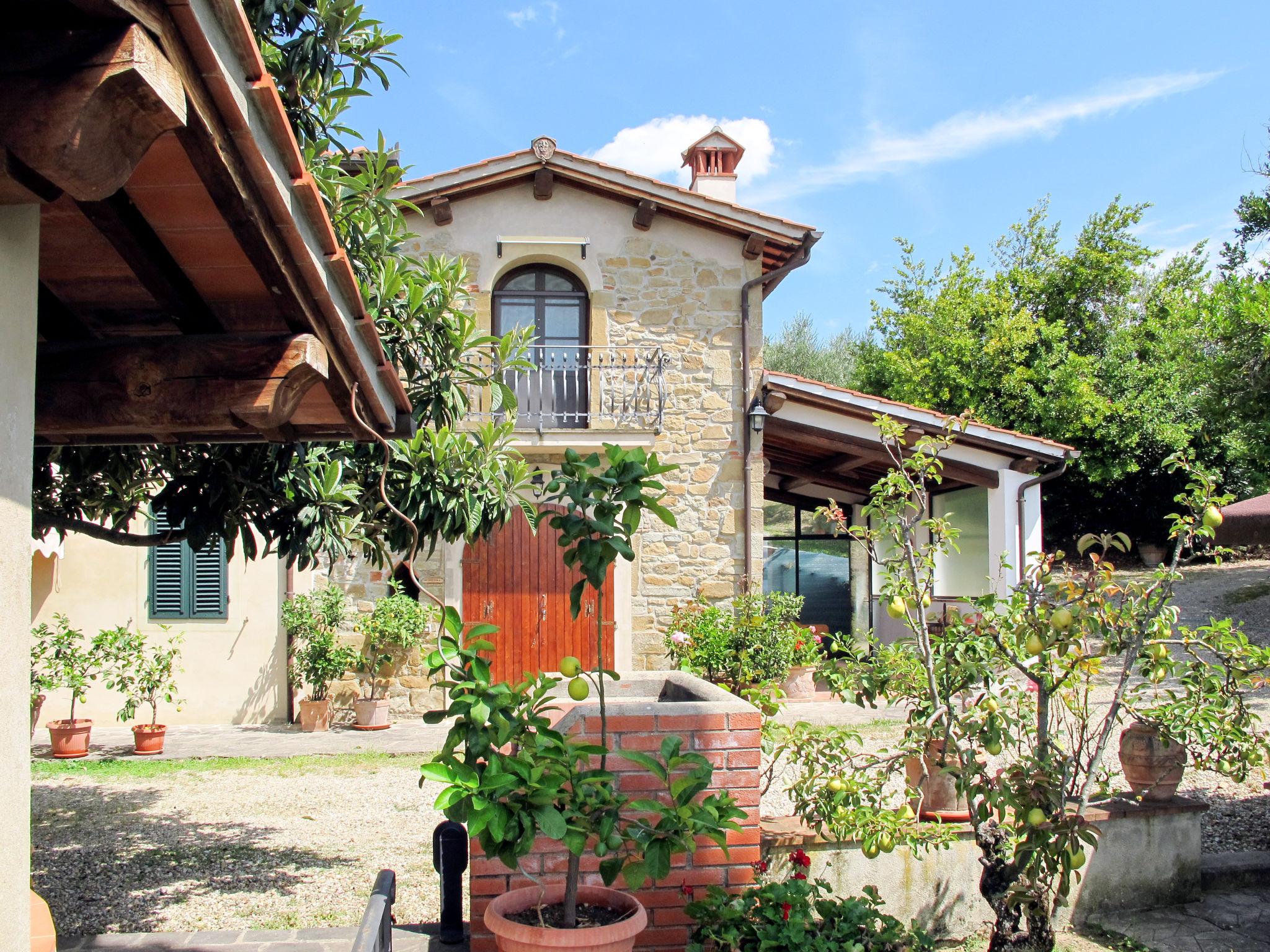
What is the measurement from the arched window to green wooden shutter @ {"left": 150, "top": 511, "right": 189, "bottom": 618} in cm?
409

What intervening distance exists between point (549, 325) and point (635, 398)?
4.56 feet

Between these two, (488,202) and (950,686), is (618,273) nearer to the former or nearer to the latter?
(488,202)

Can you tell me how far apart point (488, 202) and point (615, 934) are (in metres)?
9.60

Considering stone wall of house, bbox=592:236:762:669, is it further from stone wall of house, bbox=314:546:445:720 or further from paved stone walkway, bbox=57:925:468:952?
paved stone walkway, bbox=57:925:468:952

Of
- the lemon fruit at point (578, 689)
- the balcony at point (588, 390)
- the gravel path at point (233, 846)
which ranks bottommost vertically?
the gravel path at point (233, 846)

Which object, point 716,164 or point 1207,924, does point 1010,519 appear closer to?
point 716,164

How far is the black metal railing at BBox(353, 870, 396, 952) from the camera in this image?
7.64 ft

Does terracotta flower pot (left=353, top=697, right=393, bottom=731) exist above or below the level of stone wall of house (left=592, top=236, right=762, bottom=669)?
below

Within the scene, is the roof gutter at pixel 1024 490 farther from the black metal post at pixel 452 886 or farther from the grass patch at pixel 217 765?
the black metal post at pixel 452 886

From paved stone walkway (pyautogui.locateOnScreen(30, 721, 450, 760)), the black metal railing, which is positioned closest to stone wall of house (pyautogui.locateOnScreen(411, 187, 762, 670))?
paved stone walkway (pyautogui.locateOnScreen(30, 721, 450, 760))

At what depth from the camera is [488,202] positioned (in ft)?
36.9

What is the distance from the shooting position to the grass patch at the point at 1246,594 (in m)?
16.7

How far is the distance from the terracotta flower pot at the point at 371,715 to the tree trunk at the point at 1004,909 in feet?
24.5

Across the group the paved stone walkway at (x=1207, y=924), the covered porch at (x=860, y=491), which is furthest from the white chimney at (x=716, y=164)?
the paved stone walkway at (x=1207, y=924)
